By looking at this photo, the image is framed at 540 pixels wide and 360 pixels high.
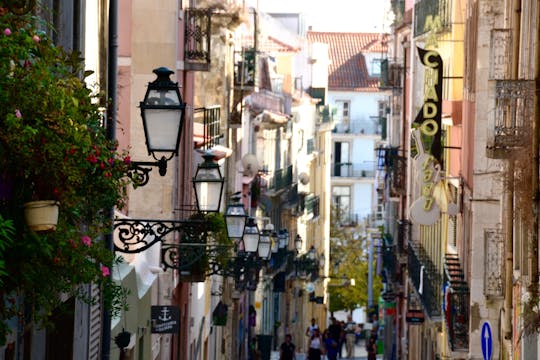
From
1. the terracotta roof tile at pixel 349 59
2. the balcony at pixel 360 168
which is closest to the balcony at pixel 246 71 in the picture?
the terracotta roof tile at pixel 349 59

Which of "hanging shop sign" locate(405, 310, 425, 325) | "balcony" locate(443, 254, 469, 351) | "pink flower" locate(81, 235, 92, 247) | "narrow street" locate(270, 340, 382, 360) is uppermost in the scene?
"pink flower" locate(81, 235, 92, 247)

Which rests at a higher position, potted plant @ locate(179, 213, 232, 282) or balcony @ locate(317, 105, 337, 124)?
balcony @ locate(317, 105, 337, 124)

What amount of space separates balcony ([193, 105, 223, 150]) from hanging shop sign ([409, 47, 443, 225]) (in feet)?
13.7

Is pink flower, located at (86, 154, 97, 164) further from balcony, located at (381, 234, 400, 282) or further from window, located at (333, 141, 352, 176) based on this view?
window, located at (333, 141, 352, 176)

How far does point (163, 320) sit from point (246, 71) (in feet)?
58.4

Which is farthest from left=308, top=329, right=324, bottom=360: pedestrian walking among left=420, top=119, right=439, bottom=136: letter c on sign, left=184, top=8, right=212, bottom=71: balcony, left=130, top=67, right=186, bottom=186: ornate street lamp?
left=130, top=67, right=186, bottom=186: ornate street lamp

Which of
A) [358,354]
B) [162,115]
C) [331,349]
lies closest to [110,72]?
[162,115]

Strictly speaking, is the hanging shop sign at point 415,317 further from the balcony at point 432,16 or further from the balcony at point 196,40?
the balcony at point 196,40

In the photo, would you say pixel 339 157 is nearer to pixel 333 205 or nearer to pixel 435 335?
pixel 333 205

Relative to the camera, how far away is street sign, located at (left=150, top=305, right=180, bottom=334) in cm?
2242

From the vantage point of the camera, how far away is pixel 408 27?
50062 millimetres

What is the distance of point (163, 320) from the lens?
2256 centimetres

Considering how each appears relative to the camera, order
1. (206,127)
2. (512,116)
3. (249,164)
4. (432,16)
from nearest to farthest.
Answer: (512,116) < (206,127) < (432,16) < (249,164)

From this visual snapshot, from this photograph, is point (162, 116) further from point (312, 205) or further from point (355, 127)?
point (355, 127)
